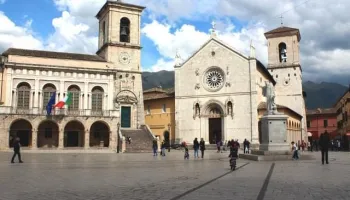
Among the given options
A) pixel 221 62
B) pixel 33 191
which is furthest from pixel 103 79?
pixel 33 191

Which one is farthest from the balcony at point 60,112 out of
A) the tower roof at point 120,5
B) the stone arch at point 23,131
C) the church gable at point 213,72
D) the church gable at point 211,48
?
the church gable at point 211,48

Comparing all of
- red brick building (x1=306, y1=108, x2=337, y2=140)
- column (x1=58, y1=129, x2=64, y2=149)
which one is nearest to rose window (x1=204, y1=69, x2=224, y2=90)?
column (x1=58, y1=129, x2=64, y2=149)

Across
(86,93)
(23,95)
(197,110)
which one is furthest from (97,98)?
(197,110)

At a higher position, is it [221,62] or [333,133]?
[221,62]

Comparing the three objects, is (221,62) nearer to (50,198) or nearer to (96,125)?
(96,125)

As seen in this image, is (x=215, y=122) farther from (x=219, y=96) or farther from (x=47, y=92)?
(x=47, y=92)

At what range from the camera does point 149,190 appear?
9758 millimetres

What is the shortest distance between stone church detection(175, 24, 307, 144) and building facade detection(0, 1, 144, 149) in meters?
7.17

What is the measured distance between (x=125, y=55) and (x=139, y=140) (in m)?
11.8

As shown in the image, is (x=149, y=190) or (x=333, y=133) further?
(x=333, y=133)

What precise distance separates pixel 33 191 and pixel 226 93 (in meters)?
41.0

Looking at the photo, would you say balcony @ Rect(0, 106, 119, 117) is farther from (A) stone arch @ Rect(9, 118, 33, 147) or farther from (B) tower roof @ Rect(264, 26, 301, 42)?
→ (B) tower roof @ Rect(264, 26, 301, 42)

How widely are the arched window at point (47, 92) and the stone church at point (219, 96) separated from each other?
17.1 meters

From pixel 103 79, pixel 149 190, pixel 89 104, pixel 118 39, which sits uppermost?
pixel 118 39
